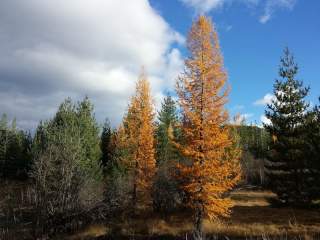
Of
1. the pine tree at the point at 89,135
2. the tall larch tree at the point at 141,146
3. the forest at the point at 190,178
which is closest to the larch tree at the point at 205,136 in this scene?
the forest at the point at 190,178

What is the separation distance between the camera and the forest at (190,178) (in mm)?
20859

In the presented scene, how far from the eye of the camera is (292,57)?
3111cm

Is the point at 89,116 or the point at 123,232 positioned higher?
the point at 89,116

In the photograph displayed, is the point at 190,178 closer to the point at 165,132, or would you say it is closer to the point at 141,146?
the point at 141,146

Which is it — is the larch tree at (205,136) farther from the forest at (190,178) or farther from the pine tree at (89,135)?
the pine tree at (89,135)

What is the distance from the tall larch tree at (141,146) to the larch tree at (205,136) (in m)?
10.3

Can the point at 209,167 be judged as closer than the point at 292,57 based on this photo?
Yes

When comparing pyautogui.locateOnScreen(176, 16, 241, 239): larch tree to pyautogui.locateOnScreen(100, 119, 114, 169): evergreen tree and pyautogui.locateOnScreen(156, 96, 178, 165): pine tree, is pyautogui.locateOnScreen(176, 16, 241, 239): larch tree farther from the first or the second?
pyautogui.locateOnScreen(100, 119, 114, 169): evergreen tree

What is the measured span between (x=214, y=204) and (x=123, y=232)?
912cm

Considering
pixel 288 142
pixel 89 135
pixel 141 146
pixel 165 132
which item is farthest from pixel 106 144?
pixel 288 142

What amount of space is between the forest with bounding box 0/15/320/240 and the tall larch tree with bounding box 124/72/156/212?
10 centimetres

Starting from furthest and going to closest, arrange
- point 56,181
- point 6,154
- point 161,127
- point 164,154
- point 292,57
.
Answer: point 6,154, point 161,127, point 164,154, point 292,57, point 56,181

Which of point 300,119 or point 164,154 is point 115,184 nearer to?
point 300,119

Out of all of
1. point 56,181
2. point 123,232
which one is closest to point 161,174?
point 123,232
